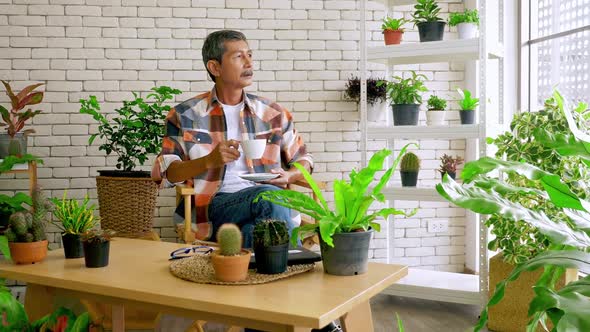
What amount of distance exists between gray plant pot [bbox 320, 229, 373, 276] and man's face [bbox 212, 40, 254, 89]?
1255mm

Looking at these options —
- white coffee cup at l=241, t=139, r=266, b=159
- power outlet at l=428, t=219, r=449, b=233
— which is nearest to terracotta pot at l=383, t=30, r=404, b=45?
power outlet at l=428, t=219, r=449, b=233

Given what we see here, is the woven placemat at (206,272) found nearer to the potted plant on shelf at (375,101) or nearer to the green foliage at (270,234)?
the green foliage at (270,234)

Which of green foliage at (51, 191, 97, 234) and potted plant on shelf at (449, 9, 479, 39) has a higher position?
potted plant on shelf at (449, 9, 479, 39)

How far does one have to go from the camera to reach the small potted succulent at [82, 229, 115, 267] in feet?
6.66

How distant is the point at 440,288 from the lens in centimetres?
357

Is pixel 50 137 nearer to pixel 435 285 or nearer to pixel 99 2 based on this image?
pixel 99 2

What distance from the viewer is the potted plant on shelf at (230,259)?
1752 mm

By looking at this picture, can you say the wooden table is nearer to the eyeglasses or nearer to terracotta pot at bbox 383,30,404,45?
the eyeglasses

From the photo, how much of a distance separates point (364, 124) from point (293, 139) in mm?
862

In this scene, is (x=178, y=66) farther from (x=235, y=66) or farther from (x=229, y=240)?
(x=229, y=240)

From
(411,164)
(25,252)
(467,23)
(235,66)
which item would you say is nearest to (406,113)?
(411,164)

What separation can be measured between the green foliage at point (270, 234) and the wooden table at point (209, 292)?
0.37 feet

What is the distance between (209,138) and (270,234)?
1144 mm

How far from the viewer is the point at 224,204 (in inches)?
107
